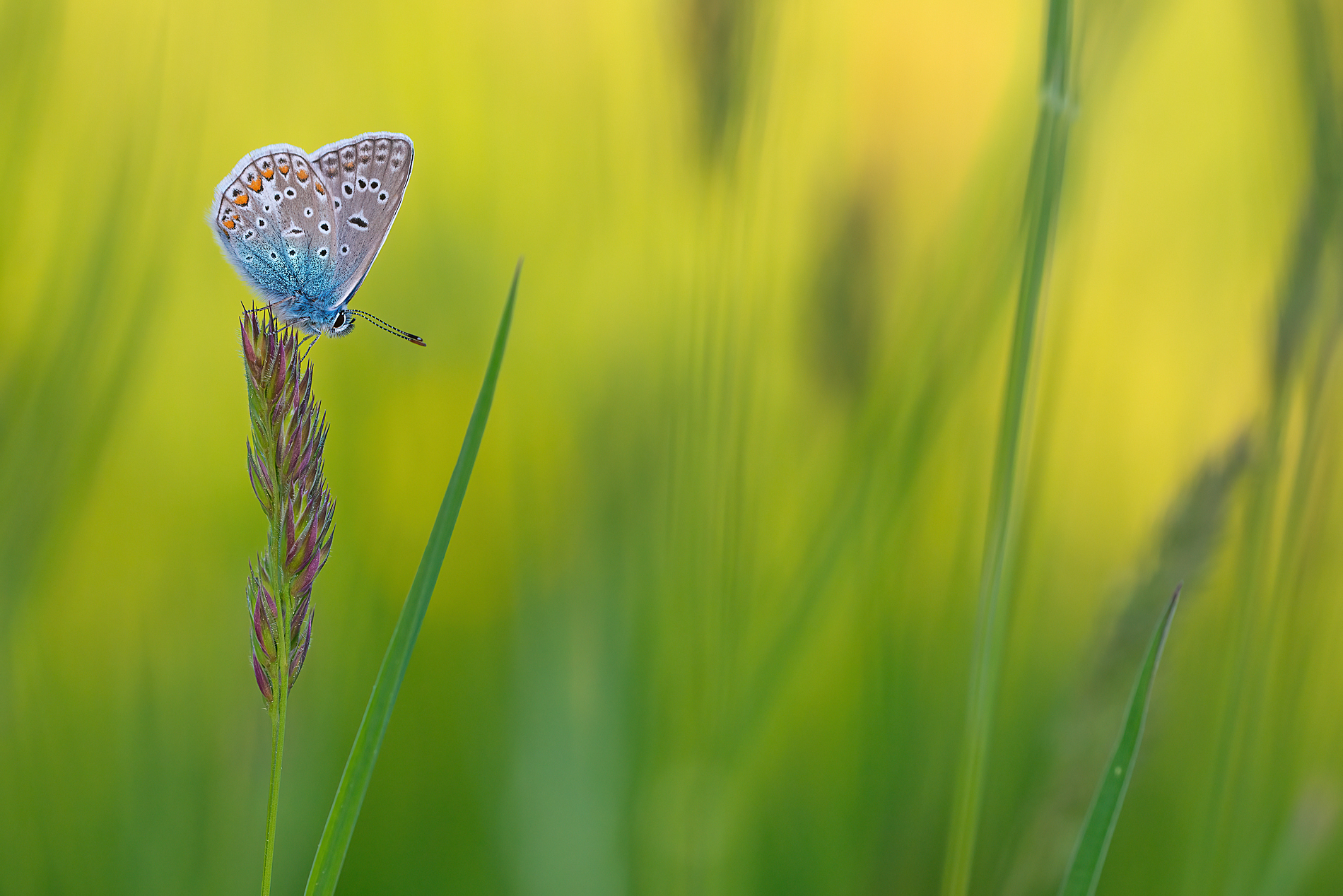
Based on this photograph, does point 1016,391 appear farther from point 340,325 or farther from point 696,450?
point 340,325

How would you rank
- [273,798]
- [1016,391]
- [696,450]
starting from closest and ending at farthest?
[273,798] < [1016,391] < [696,450]

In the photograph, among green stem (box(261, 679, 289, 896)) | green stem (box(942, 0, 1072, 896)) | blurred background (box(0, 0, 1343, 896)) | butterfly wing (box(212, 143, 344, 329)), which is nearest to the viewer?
green stem (box(261, 679, 289, 896))

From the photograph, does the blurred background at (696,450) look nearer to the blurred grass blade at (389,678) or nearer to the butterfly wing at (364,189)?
the butterfly wing at (364,189)

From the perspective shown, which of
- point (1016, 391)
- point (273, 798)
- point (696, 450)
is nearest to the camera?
point (273, 798)

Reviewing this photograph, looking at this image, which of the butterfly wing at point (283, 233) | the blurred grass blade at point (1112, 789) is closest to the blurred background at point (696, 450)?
the butterfly wing at point (283, 233)

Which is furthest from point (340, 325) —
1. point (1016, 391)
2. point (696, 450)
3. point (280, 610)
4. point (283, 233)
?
point (1016, 391)

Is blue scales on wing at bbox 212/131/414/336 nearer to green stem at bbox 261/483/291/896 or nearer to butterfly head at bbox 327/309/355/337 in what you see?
butterfly head at bbox 327/309/355/337

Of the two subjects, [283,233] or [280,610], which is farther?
[283,233]

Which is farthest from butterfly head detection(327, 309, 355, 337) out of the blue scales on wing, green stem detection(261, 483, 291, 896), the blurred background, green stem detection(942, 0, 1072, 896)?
green stem detection(942, 0, 1072, 896)
